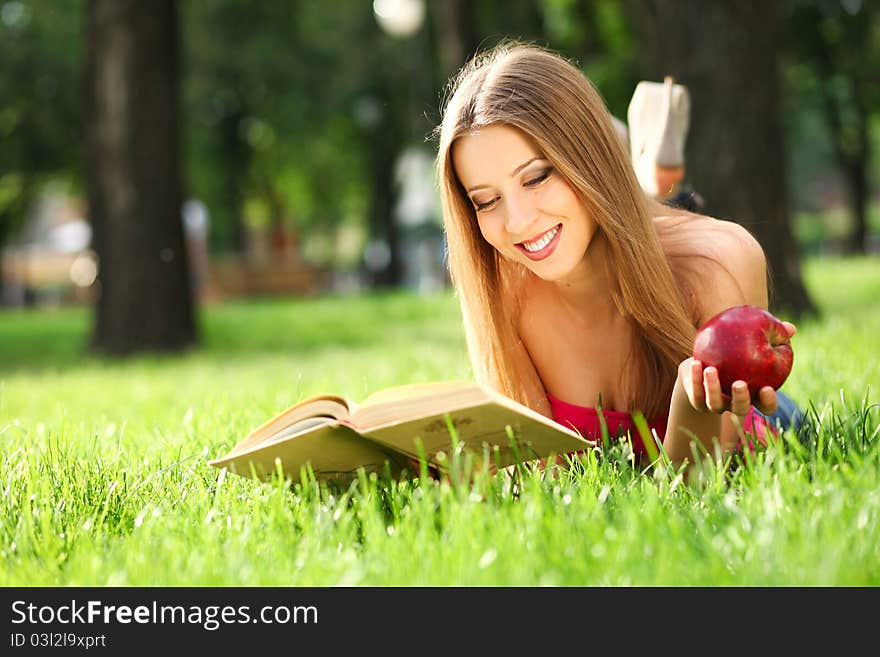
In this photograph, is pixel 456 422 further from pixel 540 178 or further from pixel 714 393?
pixel 540 178

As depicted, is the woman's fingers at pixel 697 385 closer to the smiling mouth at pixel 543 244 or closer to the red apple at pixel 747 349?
the red apple at pixel 747 349

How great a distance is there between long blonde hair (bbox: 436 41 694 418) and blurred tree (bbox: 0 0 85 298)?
69.0 ft

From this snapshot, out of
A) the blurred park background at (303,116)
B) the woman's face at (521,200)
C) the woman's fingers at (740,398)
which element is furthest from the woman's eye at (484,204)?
A: the woman's fingers at (740,398)

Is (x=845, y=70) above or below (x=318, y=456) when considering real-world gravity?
above

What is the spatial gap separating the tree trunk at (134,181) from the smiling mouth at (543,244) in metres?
8.79

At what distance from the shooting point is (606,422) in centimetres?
357

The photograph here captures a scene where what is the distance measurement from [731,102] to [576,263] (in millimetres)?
6627

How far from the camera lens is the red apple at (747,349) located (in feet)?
8.72

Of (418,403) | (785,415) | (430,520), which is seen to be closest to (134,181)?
(785,415)

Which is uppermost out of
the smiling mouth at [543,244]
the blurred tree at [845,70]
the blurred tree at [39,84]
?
the blurred tree at [39,84]

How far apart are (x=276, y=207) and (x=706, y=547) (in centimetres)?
3835
